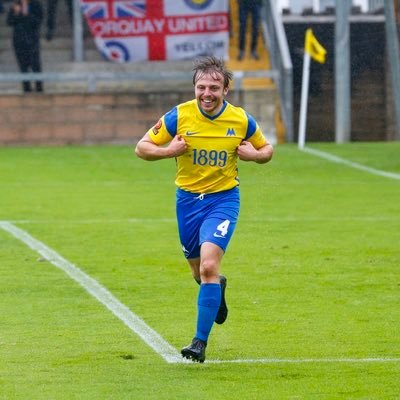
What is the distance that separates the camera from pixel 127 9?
32281mm

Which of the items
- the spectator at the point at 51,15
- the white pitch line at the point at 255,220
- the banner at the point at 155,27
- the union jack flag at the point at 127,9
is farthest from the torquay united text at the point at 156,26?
the white pitch line at the point at 255,220

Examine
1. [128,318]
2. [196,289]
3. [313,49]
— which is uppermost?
[313,49]

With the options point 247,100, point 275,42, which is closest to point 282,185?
point 247,100

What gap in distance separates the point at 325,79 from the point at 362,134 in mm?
1798

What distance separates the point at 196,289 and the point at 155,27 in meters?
20.6

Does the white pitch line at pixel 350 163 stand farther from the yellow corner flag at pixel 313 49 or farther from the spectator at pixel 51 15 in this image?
the spectator at pixel 51 15

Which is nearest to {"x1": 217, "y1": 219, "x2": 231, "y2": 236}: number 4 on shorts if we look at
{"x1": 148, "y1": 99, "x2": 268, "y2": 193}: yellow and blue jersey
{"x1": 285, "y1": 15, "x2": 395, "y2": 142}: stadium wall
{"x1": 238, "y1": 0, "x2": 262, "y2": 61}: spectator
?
{"x1": 148, "y1": 99, "x2": 268, "y2": 193}: yellow and blue jersey

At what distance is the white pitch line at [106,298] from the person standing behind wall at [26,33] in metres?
13.8

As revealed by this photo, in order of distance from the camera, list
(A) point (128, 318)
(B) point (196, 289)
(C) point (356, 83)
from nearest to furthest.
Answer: (A) point (128, 318) → (B) point (196, 289) → (C) point (356, 83)

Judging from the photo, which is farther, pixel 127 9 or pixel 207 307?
pixel 127 9

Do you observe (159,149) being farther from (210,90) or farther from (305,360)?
(305,360)

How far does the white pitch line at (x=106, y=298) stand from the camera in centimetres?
937

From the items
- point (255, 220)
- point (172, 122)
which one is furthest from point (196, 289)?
point (255, 220)

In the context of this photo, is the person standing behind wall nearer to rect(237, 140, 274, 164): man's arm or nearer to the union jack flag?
the union jack flag
